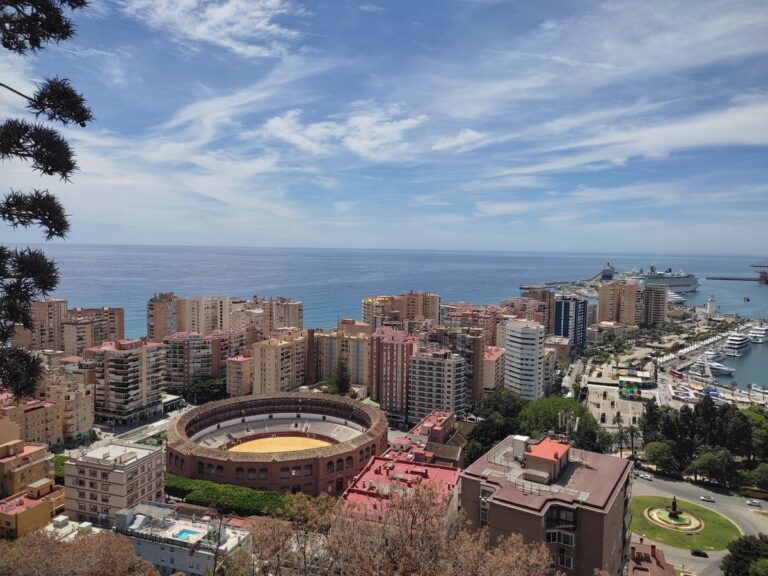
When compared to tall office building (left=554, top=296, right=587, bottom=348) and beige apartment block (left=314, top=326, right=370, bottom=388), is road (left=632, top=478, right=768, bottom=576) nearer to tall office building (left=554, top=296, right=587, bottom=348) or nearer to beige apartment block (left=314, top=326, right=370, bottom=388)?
beige apartment block (left=314, top=326, right=370, bottom=388)

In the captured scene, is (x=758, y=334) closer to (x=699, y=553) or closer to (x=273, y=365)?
(x=699, y=553)

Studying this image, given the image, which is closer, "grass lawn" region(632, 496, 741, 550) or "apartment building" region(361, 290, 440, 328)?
"grass lawn" region(632, 496, 741, 550)

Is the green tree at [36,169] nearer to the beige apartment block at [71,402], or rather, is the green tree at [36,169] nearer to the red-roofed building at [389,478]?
the red-roofed building at [389,478]

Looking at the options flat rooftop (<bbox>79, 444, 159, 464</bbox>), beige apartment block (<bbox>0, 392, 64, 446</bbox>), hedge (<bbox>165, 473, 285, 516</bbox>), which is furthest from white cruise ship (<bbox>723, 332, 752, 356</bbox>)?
beige apartment block (<bbox>0, 392, 64, 446</bbox>)

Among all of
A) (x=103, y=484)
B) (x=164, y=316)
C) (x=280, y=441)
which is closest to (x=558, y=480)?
(x=103, y=484)

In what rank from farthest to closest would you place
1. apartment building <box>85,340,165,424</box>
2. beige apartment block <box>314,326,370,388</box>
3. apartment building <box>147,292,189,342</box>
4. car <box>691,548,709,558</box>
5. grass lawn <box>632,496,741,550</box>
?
apartment building <box>147,292,189,342</box> → beige apartment block <box>314,326,370,388</box> → apartment building <box>85,340,165,424</box> → grass lawn <box>632,496,741,550</box> → car <box>691,548,709,558</box>
